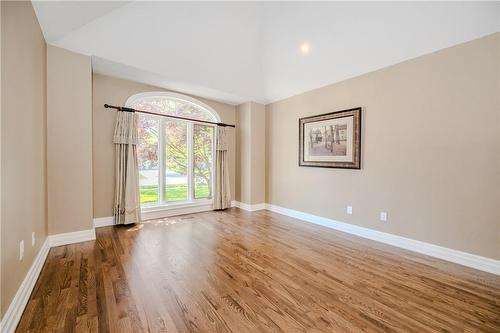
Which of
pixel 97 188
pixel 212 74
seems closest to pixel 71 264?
pixel 97 188

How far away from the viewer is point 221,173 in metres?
5.14

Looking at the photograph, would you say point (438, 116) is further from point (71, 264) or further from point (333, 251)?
point (71, 264)

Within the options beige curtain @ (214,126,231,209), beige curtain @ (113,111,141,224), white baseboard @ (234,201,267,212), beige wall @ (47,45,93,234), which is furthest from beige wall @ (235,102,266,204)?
beige wall @ (47,45,93,234)

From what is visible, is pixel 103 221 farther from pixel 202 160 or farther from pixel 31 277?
pixel 202 160

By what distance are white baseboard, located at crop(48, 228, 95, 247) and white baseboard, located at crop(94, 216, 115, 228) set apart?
640 millimetres

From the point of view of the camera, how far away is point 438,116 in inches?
107

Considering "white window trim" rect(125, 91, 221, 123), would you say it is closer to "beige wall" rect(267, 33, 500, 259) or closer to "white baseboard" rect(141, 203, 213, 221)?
"white baseboard" rect(141, 203, 213, 221)

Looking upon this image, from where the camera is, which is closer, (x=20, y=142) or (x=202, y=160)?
(x=20, y=142)

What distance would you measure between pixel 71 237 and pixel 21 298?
1.46 meters

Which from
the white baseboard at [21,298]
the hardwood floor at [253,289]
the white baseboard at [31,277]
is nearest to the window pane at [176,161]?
the hardwood floor at [253,289]

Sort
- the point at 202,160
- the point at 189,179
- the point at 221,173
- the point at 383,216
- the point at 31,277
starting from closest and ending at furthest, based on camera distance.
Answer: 1. the point at 31,277
2. the point at 383,216
3. the point at 189,179
4. the point at 202,160
5. the point at 221,173

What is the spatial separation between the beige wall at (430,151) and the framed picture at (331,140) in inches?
5.0

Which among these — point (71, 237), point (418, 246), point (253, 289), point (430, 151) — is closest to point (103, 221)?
point (71, 237)

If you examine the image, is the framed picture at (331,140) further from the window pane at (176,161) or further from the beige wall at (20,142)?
the beige wall at (20,142)
